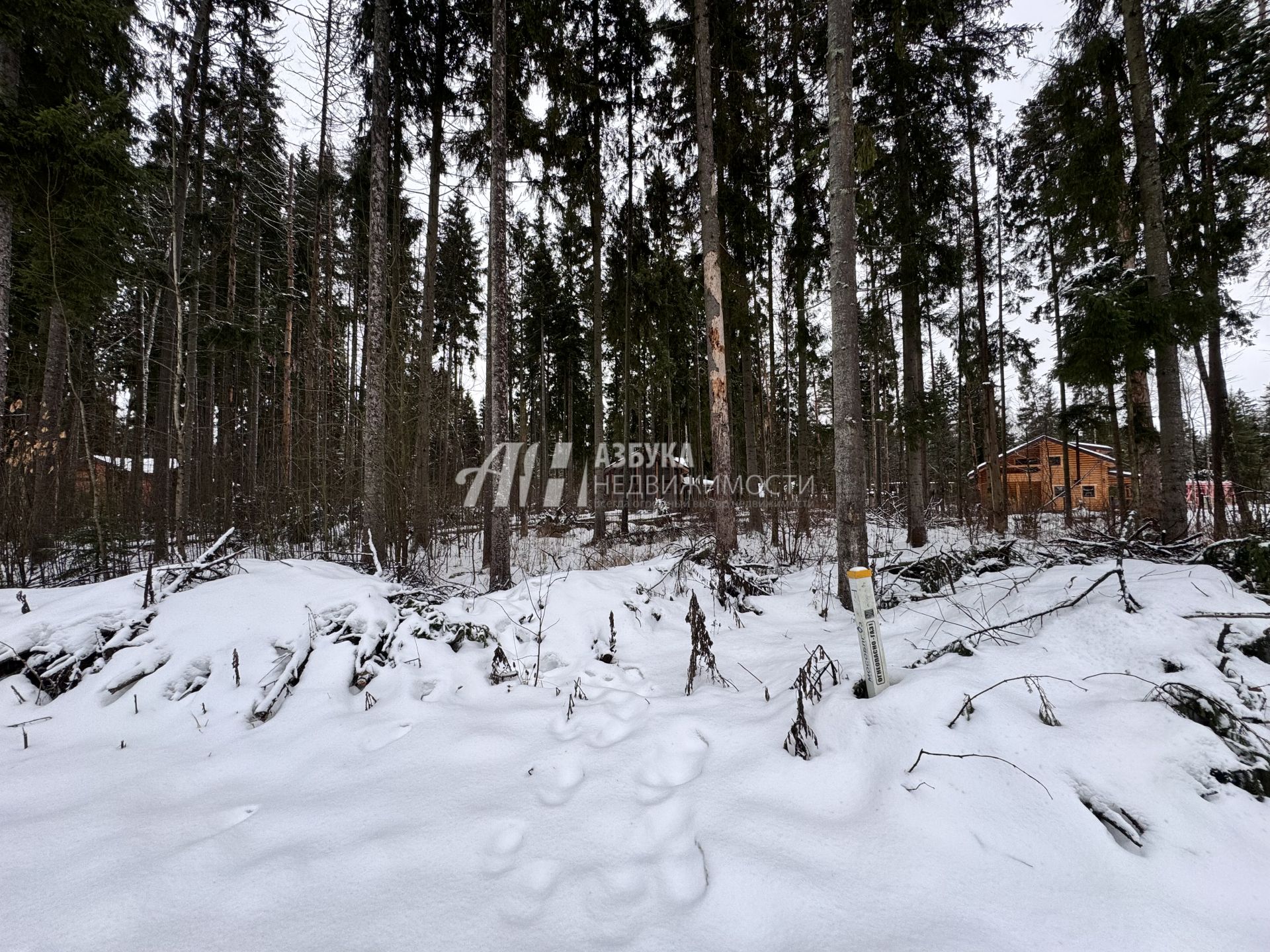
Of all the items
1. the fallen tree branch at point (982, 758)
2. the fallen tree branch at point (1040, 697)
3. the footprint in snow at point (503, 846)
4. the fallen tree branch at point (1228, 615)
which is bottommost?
the footprint in snow at point (503, 846)

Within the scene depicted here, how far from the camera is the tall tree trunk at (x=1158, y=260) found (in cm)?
582

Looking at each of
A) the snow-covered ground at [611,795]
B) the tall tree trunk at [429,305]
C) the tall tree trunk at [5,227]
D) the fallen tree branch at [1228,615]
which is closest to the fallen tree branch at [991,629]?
the snow-covered ground at [611,795]

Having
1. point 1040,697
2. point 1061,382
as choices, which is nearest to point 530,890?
point 1040,697

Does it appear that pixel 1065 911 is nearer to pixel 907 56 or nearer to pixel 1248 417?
pixel 907 56

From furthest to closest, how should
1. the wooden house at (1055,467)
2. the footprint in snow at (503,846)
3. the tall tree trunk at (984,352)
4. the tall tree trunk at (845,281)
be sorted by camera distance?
1. the wooden house at (1055,467)
2. the tall tree trunk at (984,352)
3. the tall tree trunk at (845,281)
4. the footprint in snow at (503,846)

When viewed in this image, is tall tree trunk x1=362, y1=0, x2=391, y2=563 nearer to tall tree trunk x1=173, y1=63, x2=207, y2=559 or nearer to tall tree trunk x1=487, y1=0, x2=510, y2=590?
tall tree trunk x1=487, y1=0, x2=510, y2=590

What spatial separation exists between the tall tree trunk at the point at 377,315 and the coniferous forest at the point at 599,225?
51 mm

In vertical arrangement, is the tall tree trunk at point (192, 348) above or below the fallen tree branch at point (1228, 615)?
above

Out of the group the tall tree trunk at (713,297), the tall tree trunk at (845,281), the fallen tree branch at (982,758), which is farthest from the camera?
the tall tree trunk at (713,297)

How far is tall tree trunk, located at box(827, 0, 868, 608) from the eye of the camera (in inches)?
184

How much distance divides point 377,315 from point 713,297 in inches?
213

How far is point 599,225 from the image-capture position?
474 inches

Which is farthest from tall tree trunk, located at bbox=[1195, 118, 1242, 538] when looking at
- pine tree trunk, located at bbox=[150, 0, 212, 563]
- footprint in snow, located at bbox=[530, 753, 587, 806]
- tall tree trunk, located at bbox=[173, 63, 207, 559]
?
pine tree trunk, located at bbox=[150, 0, 212, 563]

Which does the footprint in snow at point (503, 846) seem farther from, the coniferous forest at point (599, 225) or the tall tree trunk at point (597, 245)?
the tall tree trunk at point (597, 245)
